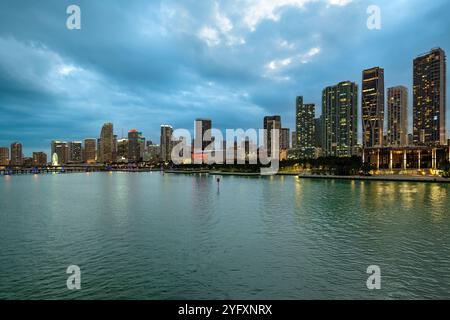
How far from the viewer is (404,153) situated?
138875 mm

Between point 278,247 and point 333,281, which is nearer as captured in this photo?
point 333,281

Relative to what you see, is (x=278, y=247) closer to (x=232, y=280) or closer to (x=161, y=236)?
(x=232, y=280)

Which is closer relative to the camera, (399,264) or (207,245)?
(399,264)

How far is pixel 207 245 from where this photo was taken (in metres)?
20.2

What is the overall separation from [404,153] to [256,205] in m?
130
